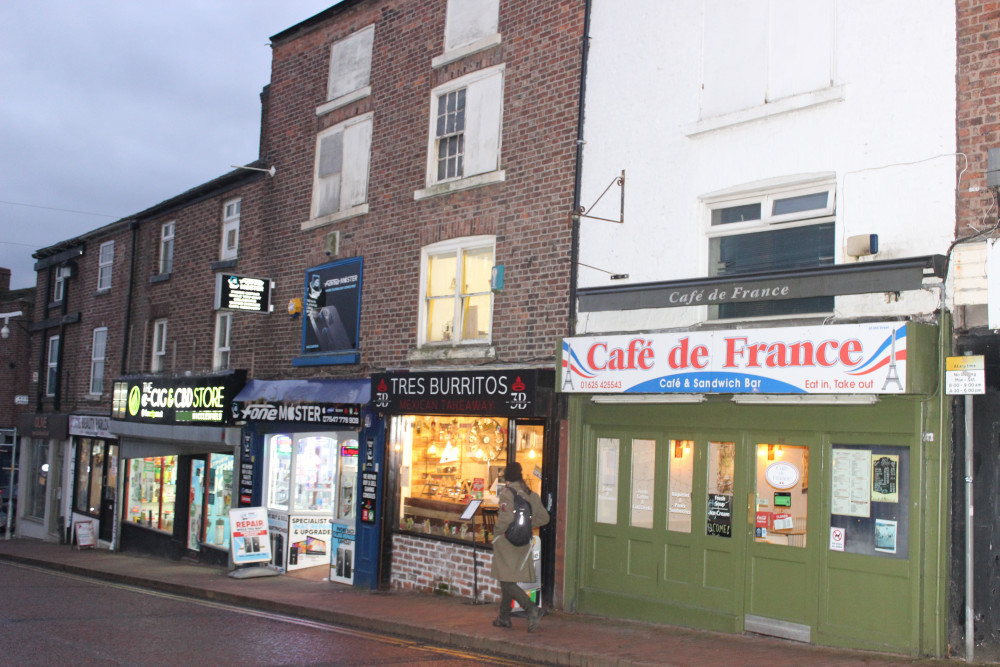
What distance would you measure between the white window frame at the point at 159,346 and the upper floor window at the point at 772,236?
14853 mm

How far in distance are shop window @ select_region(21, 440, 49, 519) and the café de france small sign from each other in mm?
25477

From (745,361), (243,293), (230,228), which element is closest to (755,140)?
(745,361)

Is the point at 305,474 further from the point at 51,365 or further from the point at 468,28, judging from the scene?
the point at 51,365

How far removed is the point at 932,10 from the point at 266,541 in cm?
1302

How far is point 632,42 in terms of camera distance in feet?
38.9

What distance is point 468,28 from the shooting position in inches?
567

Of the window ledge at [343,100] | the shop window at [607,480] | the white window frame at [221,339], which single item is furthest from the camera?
the white window frame at [221,339]

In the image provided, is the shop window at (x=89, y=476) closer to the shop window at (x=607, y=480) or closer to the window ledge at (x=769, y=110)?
the shop window at (x=607, y=480)

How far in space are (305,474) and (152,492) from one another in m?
6.61

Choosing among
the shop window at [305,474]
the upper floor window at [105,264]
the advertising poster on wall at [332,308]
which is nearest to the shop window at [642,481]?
the advertising poster on wall at [332,308]

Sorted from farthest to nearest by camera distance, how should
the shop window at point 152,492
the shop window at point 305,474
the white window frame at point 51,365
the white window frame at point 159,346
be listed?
the white window frame at point 51,365, the white window frame at point 159,346, the shop window at point 152,492, the shop window at point 305,474

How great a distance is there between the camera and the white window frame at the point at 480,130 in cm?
1361

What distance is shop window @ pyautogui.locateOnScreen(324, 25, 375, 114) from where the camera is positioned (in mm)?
16312

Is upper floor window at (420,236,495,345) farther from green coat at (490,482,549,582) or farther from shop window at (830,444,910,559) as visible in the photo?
shop window at (830,444,910,559)
